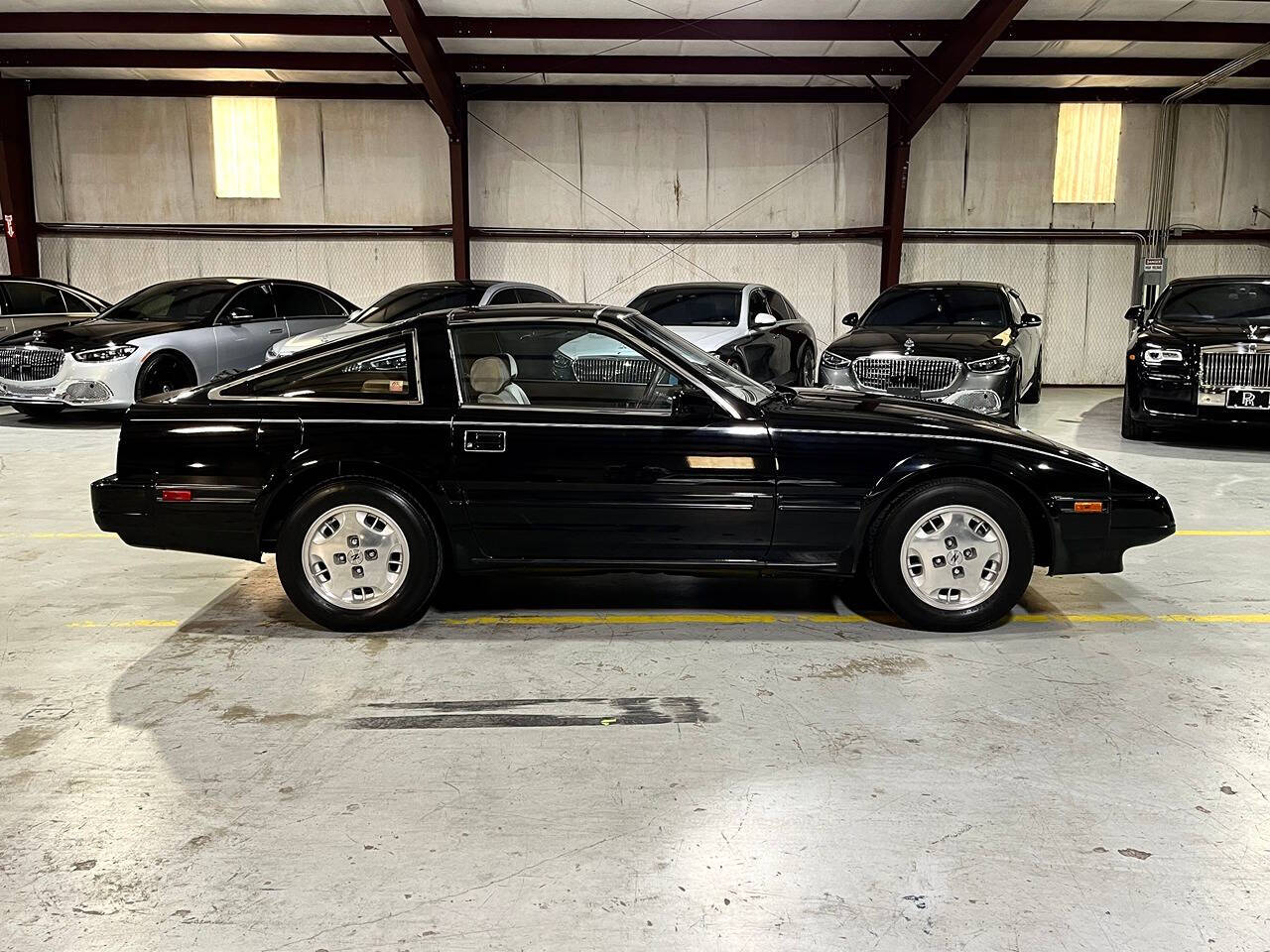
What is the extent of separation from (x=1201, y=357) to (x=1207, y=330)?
38 centimetres

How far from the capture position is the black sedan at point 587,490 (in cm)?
422

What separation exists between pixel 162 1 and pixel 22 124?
4952mm

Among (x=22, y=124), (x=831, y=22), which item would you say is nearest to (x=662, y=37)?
(x=831, y=22)

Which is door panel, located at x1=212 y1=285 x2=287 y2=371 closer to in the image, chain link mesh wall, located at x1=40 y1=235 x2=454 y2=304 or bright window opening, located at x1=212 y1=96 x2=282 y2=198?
bright window opening, located at x1=212 y1=96 x2=282 y2=198

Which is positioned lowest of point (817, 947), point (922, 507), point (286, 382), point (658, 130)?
point (817, 947)

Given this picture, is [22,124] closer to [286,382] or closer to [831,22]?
[831,22]

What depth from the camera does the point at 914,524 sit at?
13.9 ft


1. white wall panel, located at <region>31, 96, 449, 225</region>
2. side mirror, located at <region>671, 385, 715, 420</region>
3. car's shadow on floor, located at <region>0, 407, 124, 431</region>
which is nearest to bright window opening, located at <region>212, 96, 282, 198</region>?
white wall panel, located at <region>31, 96, 449, 225</region>

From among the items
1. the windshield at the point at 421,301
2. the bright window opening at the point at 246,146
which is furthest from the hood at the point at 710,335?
the bright window opening at the point at 246,146

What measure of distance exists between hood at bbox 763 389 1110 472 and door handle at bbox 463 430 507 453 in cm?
110

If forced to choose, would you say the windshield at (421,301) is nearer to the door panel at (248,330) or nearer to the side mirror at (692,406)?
the door panel at (248,330)

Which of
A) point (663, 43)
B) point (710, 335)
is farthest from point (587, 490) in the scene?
point (663, 43)

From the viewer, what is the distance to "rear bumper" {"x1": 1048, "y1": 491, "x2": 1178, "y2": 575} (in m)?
4.25

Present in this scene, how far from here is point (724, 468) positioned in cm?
422
